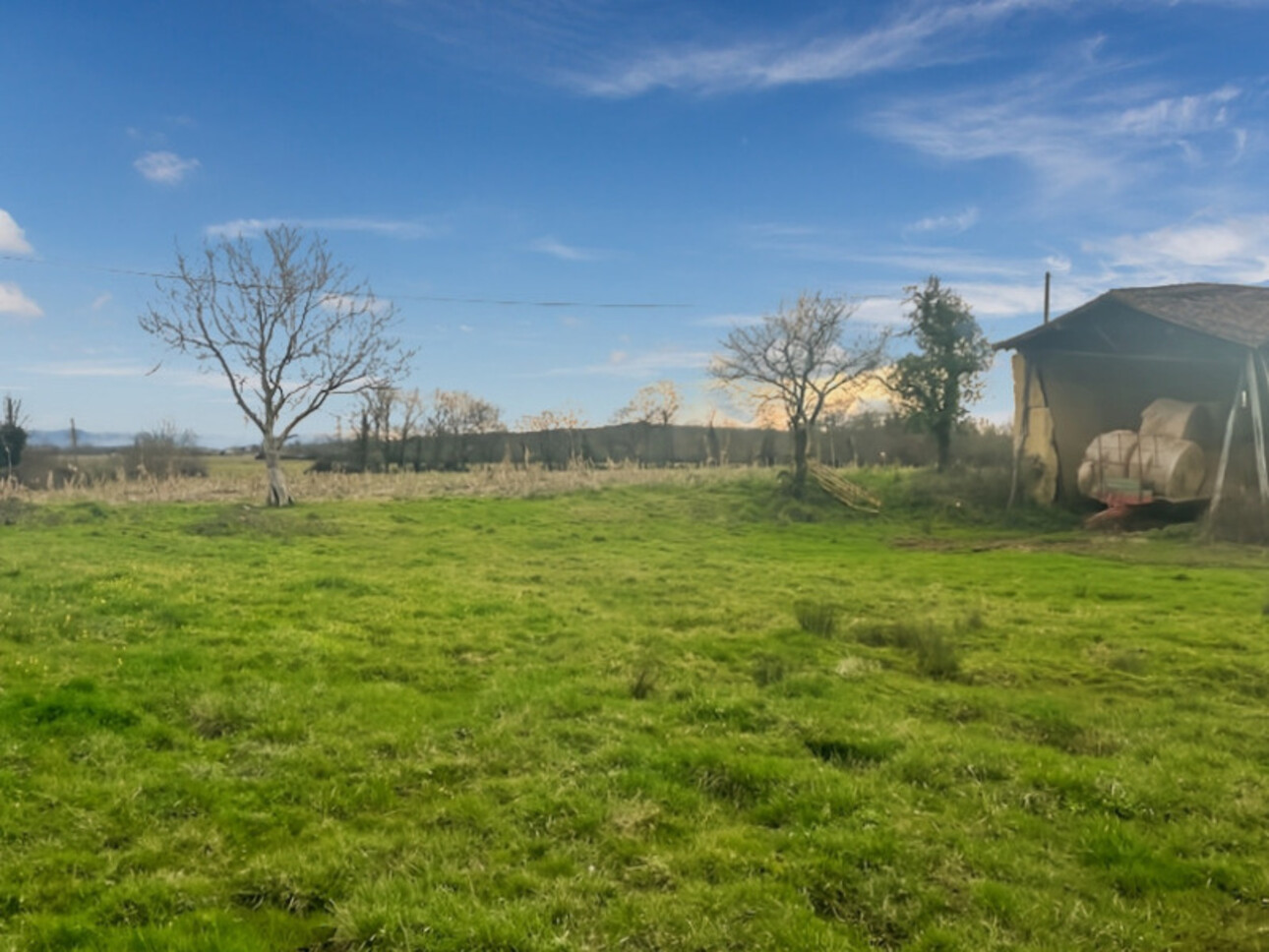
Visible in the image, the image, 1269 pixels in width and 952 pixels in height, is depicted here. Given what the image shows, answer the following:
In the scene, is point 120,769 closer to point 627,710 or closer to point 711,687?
point 627,710

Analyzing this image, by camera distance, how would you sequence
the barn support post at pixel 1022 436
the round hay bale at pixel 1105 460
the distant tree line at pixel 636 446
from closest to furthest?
1. the round hay bale at pixel 1105 460
2. the barn support post at pixel 1022 436
3. the distant tree line at pixel 636 446

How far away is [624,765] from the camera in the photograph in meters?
6.54

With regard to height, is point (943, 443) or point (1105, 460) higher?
point (943, 443)

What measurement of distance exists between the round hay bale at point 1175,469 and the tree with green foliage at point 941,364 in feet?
27.3

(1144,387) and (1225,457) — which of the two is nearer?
(1225,457)

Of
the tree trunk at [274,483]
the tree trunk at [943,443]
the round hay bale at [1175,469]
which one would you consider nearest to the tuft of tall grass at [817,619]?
the round hay bale at [1175,469]

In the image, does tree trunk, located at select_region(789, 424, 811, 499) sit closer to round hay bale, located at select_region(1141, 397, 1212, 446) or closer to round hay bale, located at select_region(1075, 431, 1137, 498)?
round hay bale, located at select_region(1075, 431, 1137, 498)

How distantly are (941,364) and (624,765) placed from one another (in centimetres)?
2665

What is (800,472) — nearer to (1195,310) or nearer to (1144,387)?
(1144,387)

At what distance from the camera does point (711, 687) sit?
28.0ft

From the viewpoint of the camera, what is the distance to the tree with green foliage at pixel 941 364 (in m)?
30.1

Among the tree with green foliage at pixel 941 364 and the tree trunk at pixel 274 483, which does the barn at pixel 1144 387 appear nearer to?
the tree with green foliage at pixel 941 364

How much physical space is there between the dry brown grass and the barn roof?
12857 millimetres

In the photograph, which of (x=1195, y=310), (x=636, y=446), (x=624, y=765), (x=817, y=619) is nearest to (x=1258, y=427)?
(x=1195, y=310)
